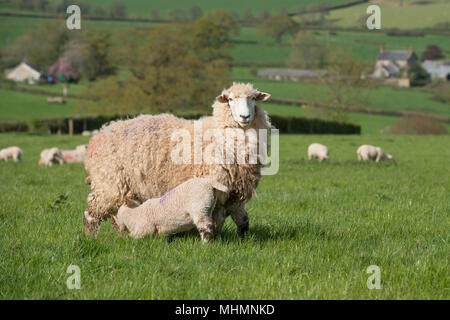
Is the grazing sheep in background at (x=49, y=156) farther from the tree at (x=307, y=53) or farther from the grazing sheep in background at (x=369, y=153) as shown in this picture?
the tree at (x=307, y=53)

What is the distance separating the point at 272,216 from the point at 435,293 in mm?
3628

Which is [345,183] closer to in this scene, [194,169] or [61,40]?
[194,169]

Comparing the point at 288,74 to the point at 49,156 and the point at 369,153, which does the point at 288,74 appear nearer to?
the point at 369,153

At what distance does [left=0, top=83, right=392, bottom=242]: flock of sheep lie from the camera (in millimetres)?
6047

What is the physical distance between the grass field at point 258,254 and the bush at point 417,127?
38.6 meters

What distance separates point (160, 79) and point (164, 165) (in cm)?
4618

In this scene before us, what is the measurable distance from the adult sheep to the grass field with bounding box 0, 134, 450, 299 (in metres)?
0.37

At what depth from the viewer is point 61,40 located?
80.0 metres

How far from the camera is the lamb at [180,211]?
19.1 feet

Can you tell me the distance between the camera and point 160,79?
2036 inches

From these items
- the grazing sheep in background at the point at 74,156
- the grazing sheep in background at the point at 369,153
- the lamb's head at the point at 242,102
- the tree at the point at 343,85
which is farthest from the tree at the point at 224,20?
the lamb's head at the point at 242,102

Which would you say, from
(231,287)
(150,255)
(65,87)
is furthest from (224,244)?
(65,87)

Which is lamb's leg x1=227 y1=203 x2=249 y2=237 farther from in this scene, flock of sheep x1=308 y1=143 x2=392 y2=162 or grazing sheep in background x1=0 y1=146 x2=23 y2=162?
grazing sheep in background x1=0 y1=146 x2=23 y2=162

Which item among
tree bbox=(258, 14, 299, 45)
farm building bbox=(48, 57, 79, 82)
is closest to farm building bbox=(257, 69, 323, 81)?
tree bbox=(258, 14, 299, 45)
